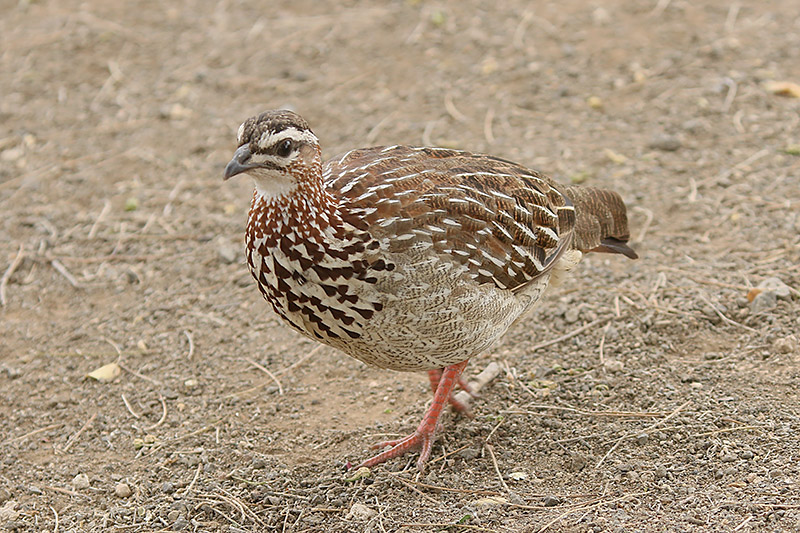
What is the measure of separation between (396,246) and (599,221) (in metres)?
1.51

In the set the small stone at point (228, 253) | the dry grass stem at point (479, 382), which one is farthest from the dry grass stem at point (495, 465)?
the small stone at point (228, 253)

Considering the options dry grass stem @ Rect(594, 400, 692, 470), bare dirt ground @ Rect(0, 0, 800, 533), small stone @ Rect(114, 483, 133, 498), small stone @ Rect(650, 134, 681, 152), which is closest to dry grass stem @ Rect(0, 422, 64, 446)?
bare dirt ground @ Rect(0, 0, 800, 533)

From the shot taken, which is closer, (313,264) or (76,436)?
(313,264)

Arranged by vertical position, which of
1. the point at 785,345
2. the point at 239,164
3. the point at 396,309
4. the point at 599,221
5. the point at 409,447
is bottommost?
the point at 409,447

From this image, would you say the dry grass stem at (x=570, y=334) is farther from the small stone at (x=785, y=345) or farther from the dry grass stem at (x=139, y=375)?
the dry grass stem at (x=139, y=375)

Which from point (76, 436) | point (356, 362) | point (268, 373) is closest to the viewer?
point (76, 436)

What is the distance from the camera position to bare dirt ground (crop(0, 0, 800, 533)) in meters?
4.36

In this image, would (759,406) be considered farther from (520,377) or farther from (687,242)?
(687,242)

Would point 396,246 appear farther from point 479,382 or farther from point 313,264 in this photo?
point 479,382

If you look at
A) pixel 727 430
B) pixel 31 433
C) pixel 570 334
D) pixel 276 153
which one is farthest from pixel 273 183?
pixel 727 430

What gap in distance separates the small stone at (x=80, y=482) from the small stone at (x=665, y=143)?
15.4 ft

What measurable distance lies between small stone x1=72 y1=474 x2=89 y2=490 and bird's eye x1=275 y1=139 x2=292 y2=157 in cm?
199

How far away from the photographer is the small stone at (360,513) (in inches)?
166

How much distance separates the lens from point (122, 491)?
4465 mm
